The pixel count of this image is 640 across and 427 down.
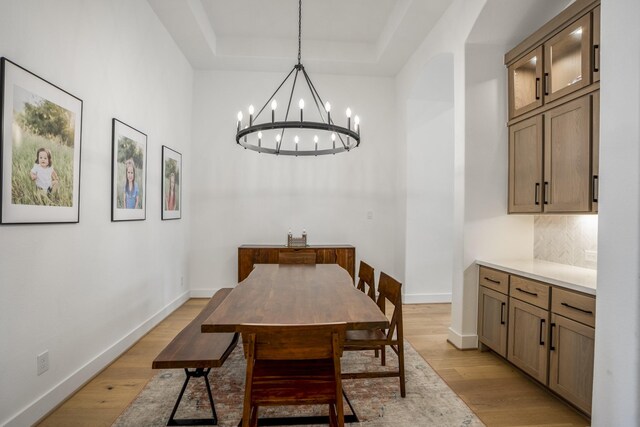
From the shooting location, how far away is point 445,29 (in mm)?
3584

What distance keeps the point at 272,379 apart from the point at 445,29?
12.1ft

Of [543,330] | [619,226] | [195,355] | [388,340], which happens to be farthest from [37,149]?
[543,330]

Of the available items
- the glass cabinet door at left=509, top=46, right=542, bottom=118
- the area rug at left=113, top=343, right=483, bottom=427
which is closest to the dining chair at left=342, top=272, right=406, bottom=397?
the area rug at left=113, top=343, right=483, bottom=427

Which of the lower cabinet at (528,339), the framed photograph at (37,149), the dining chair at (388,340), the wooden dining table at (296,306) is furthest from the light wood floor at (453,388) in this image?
the framed photograph at (37,149)

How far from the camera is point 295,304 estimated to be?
6.68 feet

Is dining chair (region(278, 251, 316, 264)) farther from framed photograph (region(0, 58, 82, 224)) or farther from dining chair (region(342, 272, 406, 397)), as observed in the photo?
framed photograph (region(0, 58, 82, 224))

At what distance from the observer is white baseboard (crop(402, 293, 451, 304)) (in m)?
4.86

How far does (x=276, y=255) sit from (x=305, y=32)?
3.02m

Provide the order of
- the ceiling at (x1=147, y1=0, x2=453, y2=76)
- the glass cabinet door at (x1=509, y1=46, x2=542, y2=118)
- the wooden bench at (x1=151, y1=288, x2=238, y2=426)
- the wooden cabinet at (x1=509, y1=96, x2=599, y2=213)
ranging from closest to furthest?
1. the wooden bench at (x1=151, y1=288, x2=238, y2=426)
2. the wooden cabinet at (x1=509, y1=96, x2=599, y2=213)
3. the glass cabinet door at (x1=509, y1=46, x2=542, y2=118)
4. the ceiling at (x1=147, y1=0, x2=453, y2=76)

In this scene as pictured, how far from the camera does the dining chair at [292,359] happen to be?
1.50 m

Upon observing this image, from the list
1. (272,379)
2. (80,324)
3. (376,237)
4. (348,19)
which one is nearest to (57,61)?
(80,324)

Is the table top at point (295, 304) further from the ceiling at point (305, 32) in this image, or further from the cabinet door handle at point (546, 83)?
the ceiling at point (305, 32)

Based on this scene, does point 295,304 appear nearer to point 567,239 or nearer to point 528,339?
point 528,339

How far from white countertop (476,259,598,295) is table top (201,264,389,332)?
4.14 feet
